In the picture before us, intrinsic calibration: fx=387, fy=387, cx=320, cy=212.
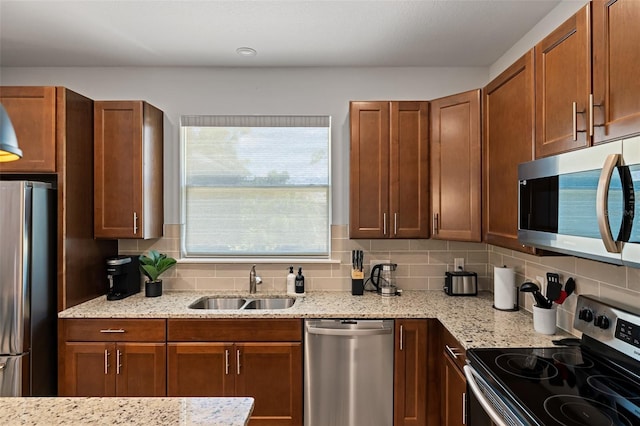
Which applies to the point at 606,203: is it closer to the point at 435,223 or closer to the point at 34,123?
the point at 435,223

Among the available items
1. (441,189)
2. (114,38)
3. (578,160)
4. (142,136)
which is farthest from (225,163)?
(578,160)

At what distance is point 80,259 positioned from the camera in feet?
8.71

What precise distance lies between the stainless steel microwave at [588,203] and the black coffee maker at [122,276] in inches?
103

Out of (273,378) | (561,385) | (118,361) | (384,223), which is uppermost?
(384,223)

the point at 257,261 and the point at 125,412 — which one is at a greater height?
the point at 257,261

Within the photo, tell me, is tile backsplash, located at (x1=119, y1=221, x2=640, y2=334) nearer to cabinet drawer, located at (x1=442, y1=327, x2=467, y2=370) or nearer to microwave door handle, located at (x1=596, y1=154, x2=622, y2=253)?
cabinet drawer, located at (x1=442, y1=327, x2=467, y2=370)

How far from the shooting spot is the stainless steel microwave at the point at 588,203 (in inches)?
44.3

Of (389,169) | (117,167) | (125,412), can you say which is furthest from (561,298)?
(117,167)

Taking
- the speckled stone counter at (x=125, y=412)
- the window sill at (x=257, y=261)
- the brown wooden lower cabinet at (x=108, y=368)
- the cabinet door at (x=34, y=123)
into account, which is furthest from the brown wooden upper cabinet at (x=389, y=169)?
the cabinet door at (x=34, y=123)

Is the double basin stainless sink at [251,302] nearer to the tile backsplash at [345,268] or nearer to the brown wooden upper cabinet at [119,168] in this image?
the tile backsplash at [345,268]

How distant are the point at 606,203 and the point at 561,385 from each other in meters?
0.73

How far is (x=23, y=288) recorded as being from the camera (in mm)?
2307

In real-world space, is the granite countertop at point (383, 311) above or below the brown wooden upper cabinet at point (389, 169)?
below

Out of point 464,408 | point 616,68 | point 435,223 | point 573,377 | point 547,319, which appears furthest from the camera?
point 435,223
